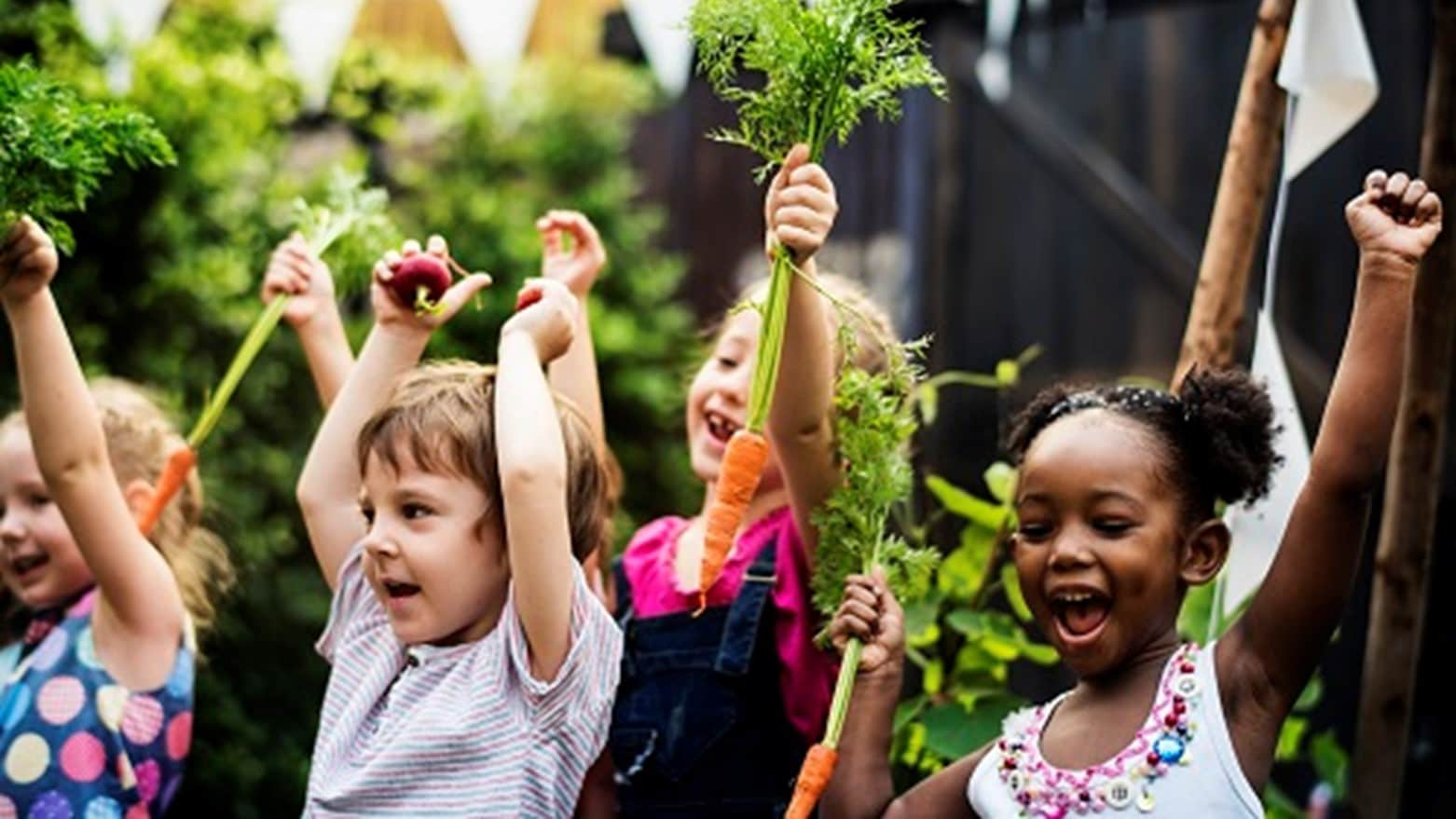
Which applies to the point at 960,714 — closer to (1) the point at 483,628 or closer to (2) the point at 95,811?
(1) the point at 483,628

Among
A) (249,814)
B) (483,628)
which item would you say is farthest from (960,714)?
(249,814)

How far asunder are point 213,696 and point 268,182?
143 cm

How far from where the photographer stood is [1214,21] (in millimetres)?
6043

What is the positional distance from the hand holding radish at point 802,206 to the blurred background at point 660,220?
1.86 m

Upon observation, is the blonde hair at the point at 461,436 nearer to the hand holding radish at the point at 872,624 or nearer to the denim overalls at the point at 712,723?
the denim overalls at the point at 712,723

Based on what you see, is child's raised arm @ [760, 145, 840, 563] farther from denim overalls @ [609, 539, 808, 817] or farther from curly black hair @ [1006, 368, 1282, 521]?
curly black hair @ [1006, 368, 1282, 521]

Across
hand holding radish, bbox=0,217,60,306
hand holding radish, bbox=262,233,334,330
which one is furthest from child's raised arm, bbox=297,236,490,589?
hand holding radish, bbox=0,217,60,306

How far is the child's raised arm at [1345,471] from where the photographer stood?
2.28m

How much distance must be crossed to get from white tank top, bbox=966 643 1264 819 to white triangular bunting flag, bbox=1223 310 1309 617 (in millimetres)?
753

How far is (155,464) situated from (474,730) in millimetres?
1124

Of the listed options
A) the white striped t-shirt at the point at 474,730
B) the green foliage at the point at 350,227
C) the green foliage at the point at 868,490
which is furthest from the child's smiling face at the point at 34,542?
the green foliage at the point at 868,490

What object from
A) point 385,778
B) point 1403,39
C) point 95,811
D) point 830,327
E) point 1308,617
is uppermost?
point 1403,39

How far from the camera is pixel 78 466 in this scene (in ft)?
9.73

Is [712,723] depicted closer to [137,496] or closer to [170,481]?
[170,481]
